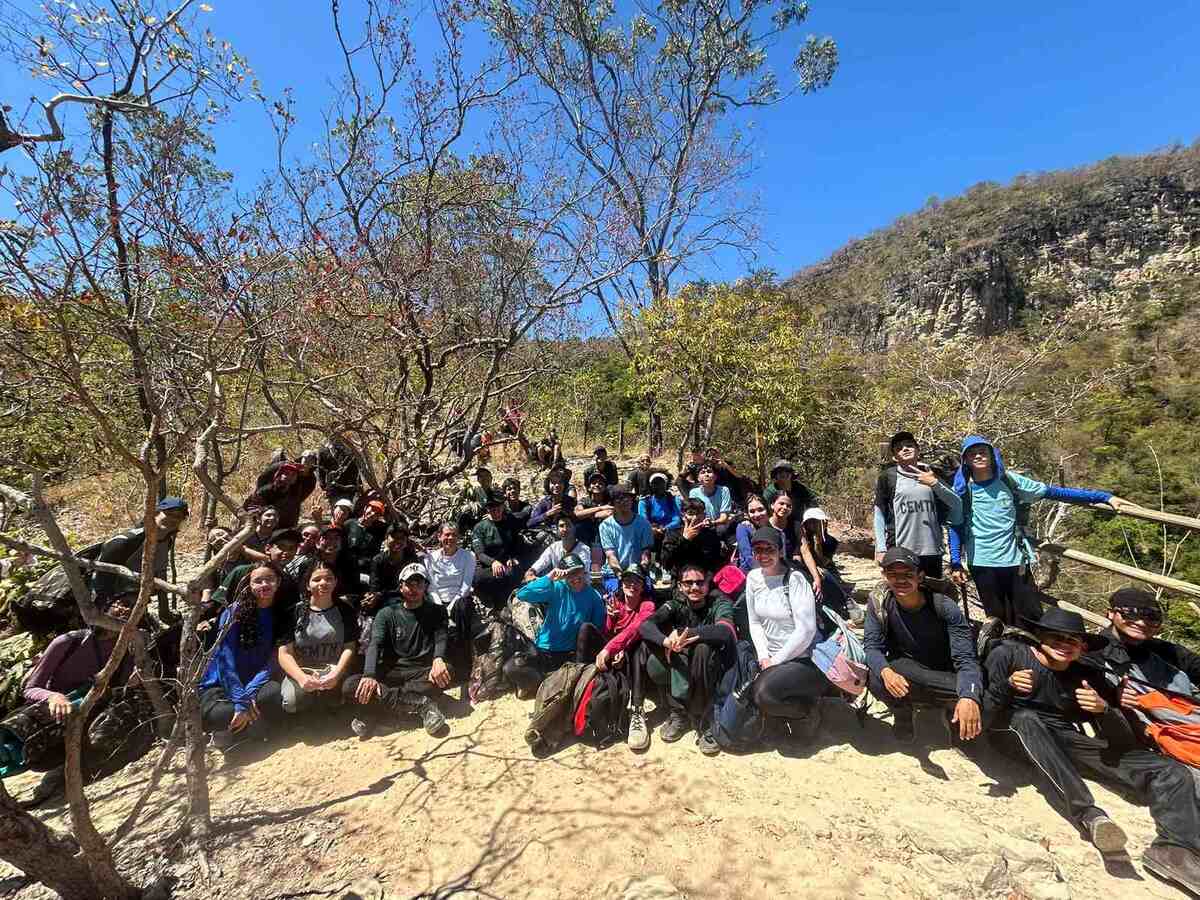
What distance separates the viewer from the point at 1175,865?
2189 millimetres

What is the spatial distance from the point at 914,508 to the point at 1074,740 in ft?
5.21

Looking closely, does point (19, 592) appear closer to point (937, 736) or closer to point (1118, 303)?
point (937, 736)

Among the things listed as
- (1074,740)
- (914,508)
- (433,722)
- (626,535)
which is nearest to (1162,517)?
(914,508)

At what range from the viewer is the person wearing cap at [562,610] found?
4.05 meters

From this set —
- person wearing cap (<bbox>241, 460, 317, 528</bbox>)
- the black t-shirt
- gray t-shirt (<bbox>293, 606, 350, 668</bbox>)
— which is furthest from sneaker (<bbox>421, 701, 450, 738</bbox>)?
the black t-shirt

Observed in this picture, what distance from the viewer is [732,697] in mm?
3389

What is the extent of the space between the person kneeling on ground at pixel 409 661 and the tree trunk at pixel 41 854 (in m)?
1.57

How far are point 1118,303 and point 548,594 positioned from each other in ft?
64.1

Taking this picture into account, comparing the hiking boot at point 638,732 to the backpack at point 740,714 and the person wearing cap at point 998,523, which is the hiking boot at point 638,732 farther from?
the person wearing cap at point 998,523

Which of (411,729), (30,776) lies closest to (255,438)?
(30,776)

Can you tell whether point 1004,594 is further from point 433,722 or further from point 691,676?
point 433,722

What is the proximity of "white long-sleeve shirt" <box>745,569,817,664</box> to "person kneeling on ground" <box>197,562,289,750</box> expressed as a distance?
3346mm

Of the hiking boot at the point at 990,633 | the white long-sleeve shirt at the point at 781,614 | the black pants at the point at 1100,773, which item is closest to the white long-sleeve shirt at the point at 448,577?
the white long-sleeve shirt at the point at 781,614

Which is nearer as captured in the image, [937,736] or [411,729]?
[937,736]
